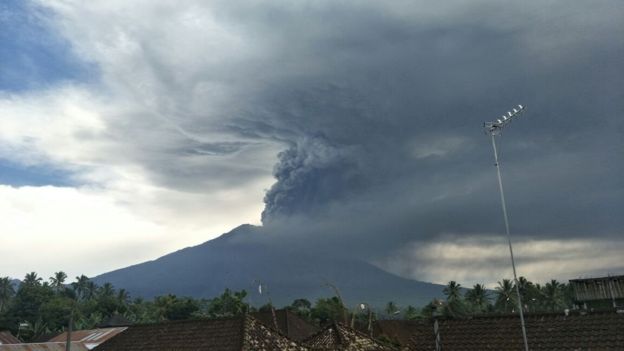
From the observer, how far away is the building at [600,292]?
129 feet

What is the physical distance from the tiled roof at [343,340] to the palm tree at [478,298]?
8984 centimetres

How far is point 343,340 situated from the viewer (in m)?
37.7

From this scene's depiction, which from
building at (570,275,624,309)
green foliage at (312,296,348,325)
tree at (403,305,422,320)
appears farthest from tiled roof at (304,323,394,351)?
tree at (403,305,422,320)

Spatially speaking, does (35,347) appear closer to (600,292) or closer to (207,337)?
(207,337)

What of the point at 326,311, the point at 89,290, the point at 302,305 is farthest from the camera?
the point at 89,290

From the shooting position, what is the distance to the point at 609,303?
40.1 m

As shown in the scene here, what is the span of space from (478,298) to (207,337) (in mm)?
102530

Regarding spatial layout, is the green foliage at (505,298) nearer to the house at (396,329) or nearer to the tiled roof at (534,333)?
the house at (396,329)

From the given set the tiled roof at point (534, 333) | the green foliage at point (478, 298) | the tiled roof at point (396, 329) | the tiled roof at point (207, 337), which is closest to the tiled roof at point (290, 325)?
the tiled roof at point (396, 329)

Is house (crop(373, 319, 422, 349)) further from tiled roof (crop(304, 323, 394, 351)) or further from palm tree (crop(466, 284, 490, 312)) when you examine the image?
palm tree (crop(466, 284, 490, 312))

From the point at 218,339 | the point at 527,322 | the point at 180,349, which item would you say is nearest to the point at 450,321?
the point at 527,322

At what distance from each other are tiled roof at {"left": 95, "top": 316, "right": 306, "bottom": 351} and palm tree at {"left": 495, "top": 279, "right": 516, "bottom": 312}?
100146mm

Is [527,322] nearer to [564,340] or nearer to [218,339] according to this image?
[564,340]

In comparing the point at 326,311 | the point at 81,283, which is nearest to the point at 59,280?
the point at 81,283
